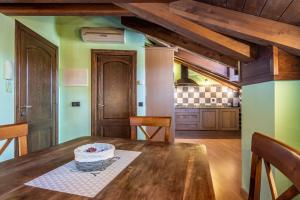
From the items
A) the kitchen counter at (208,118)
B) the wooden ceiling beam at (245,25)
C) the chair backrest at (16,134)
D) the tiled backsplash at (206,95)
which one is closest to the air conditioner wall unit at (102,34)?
the wooden ceiling beam at (245,25)

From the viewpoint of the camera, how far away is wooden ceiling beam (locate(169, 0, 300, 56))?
1.58 metres

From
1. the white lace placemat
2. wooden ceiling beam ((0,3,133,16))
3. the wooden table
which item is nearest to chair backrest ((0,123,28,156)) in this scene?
the wooden table

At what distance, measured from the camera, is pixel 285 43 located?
1.58 metres

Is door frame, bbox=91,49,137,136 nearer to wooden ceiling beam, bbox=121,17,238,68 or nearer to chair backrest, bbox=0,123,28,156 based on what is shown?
wooden ceiling beam, bbox=121,17,238,68

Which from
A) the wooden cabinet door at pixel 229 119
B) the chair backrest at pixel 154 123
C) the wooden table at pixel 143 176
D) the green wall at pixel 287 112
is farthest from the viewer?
the wooden cabinet door at pixel 229 119

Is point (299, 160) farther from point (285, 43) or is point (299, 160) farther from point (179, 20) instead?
point (179, 20)

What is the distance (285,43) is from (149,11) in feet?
3.60

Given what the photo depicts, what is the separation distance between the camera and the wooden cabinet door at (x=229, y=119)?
6227mm

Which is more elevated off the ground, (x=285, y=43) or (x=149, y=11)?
(x=149, y=11)

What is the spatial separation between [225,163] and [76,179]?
2913 millimetres

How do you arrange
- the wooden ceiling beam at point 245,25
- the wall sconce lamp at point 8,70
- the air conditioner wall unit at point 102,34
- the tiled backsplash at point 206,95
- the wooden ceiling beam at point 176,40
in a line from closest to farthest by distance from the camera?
the wooden ceiling beam at point 245,25, the wall sconce lamp at point 8,70, the wooden ceiling beam at point 176,40, the air conditioner wall unit at point 102,34, the tiled backsplash at point 206,95

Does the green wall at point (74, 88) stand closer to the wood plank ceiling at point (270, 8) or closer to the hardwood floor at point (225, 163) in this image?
the hardwood floor at point (225, 163)

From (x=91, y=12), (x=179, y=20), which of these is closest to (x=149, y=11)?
(x=179, y=20)

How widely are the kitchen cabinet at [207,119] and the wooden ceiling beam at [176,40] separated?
11.0 feet
